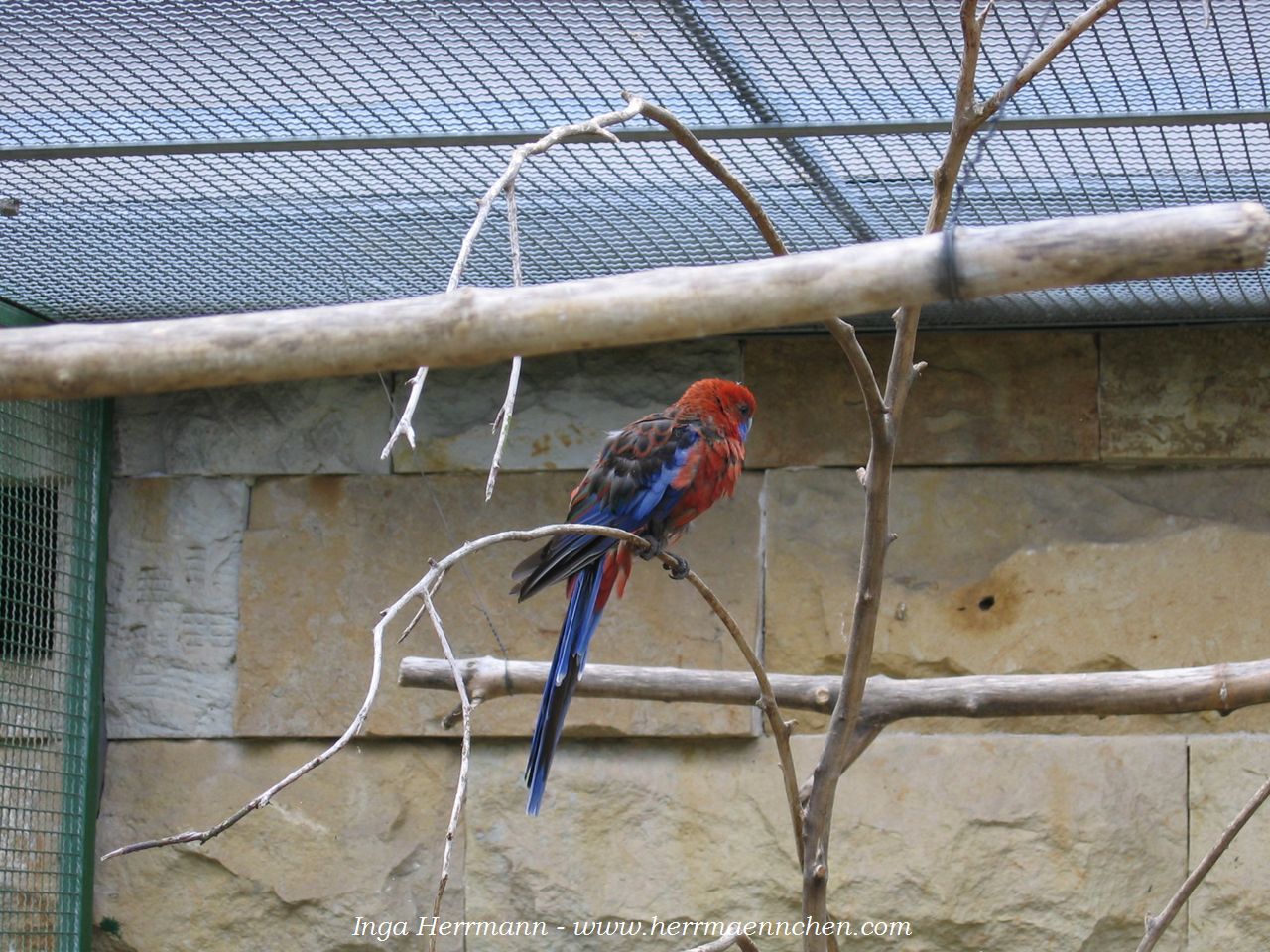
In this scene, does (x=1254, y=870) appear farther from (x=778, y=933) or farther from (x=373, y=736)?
(x=373, y=736)

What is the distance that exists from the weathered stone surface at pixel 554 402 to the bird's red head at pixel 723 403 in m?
0.37

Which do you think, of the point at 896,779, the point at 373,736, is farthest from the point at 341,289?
the point at 896,779

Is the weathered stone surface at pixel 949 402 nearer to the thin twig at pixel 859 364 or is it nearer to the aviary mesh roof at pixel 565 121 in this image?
the aviary mesh roof at pixel 565 121

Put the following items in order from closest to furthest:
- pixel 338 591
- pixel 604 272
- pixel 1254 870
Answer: pixel 1254 870 < pixel 604 272 < pixel 338 591

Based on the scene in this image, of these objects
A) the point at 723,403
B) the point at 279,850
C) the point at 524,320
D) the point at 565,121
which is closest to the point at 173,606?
the point at 279,850

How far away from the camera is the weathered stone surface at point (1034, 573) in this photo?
288 cm

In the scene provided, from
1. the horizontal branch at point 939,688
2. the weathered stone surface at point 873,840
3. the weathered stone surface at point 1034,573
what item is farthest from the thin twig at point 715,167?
the weathered stone surface at point 873,840

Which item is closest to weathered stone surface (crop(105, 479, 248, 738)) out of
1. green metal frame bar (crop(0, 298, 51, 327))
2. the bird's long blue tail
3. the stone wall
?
the stone wall

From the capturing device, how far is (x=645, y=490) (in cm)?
256

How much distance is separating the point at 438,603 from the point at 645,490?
28.1 inches

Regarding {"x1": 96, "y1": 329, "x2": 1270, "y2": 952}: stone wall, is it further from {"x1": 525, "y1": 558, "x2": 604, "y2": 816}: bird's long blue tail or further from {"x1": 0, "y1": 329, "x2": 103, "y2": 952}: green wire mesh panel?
{"x1": 525, "y1": 558, "x2": 604, "y2": 816}: bird's long blue tail

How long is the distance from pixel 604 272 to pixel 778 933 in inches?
54.4

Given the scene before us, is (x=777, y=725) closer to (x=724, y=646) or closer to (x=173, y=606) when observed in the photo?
(x=724, y=646)

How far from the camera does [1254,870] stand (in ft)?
8.93
